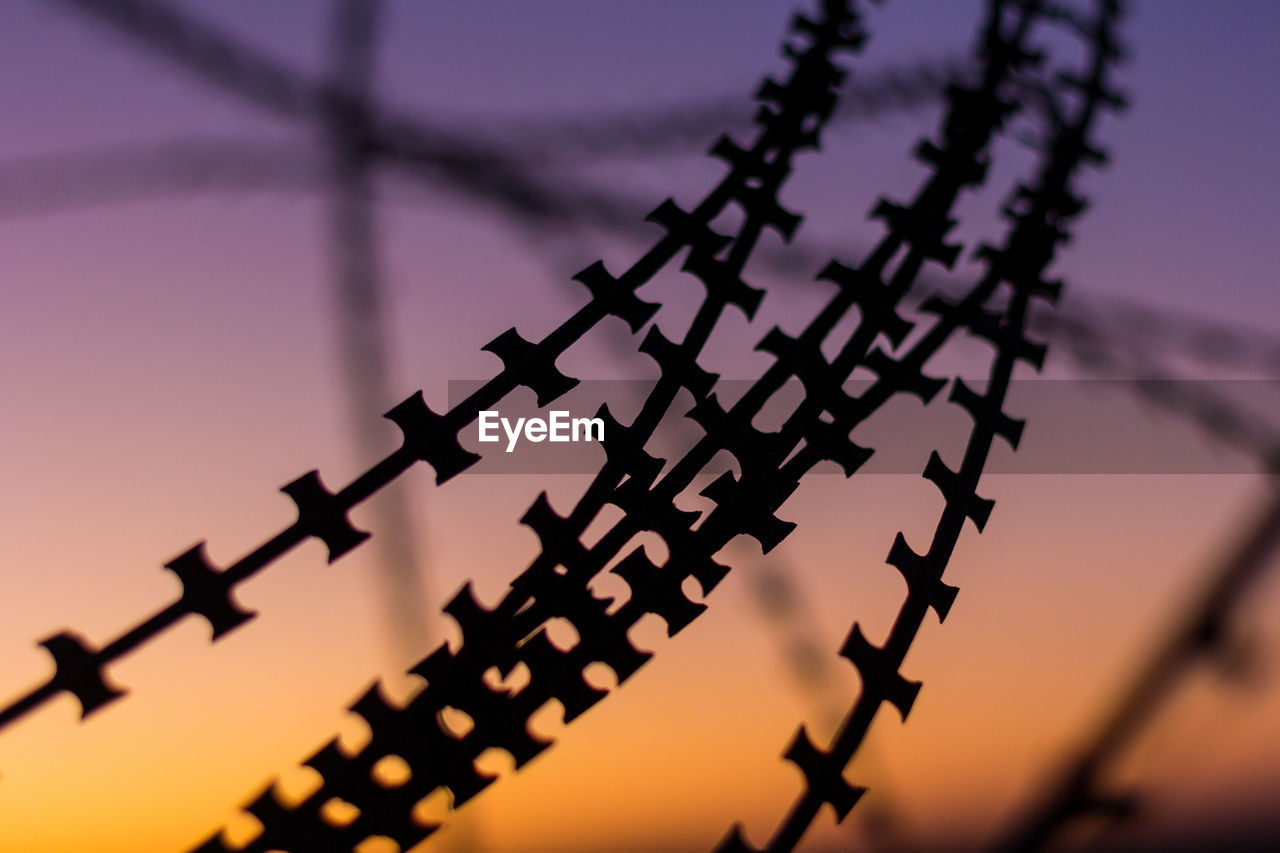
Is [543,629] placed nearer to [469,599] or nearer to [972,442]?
[469,599]

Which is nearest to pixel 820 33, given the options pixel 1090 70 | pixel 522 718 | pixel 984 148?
pixel 984 148

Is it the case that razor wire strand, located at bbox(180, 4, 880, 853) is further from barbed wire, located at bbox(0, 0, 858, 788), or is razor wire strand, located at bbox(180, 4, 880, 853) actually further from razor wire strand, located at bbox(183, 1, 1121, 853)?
barbed wire, located at bbox(0, 0, 858, 788)

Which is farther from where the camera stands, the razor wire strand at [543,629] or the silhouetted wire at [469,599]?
the razor wire strand at [543,629]

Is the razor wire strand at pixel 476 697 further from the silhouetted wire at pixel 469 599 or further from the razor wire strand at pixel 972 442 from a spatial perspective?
the razor wire strand at pixel 972 442

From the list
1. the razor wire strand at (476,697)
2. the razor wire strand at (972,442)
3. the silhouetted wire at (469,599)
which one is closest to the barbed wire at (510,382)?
the silhouetted wire at (469,599)

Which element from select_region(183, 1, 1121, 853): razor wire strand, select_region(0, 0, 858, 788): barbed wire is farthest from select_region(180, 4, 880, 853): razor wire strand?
select_region(0, 0, 858, 788): barbed wire

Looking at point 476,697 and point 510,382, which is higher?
point 510,382

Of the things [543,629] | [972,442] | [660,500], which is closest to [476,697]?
[543,629]

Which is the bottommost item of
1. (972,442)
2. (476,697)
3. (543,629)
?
(476,697)
